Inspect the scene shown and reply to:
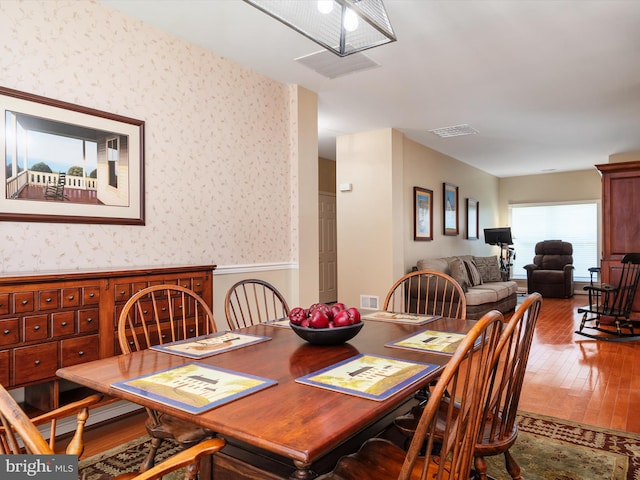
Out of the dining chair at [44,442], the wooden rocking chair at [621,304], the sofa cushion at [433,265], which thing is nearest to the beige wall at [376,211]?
the sofa cushion at [433,265]

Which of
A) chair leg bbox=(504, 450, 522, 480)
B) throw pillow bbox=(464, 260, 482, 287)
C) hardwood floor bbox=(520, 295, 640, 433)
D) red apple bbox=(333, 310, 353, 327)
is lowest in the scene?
hardwood floor bbox=(520, 295, 640, 433)

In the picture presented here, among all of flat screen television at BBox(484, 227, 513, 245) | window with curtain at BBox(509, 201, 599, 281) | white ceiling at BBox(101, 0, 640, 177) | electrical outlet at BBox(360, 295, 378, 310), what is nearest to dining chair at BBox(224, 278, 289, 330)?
white ceiling at BBox(101, 0, 640, 177)

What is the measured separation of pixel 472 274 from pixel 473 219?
2169 millimetres

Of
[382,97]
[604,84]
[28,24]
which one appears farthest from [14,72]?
[604,84]

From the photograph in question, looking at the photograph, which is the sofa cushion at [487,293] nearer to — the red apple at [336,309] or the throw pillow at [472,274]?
the throw pillow at [472,274]

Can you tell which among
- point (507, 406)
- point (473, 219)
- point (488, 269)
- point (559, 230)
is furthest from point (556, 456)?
point (559, 230)

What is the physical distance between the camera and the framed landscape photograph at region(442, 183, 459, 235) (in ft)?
24.4

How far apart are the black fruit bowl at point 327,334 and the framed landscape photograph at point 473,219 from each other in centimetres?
735

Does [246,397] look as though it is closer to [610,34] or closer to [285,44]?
[285,44]

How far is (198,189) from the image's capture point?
3.40 m

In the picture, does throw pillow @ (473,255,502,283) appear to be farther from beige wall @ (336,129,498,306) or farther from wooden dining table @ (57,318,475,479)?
wooden dining table @ (57,318,475,479)

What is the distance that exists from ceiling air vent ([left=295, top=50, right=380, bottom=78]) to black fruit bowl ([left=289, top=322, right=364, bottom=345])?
254cm

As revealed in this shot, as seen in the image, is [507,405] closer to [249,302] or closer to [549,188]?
[249,302]

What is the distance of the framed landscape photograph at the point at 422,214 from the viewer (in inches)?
252
